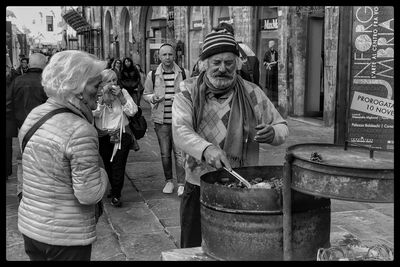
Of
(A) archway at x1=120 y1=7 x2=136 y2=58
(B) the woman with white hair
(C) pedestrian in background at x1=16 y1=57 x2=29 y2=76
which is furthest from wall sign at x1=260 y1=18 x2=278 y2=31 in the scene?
(A) archway at x1=120 y1=7 x2=136 y2=58

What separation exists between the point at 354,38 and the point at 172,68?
2400mm

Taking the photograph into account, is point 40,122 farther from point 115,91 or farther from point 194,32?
point 194,32

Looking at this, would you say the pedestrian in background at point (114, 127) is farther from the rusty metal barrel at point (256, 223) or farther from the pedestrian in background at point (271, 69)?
the pedestrian in background at point (271, 69)

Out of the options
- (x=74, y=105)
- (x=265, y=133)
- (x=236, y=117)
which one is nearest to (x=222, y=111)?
(x=236, y=117)

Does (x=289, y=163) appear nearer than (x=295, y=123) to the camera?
Yes

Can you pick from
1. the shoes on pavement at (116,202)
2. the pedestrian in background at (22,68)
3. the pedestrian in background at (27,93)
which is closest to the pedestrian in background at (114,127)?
the shoes on pavement at (116,202)

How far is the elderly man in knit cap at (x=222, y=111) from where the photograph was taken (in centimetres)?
312

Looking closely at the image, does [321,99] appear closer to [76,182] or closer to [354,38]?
[354,38]

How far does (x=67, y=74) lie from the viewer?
2.53 m

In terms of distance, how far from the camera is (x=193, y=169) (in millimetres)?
3350

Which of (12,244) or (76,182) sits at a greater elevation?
(76,182)

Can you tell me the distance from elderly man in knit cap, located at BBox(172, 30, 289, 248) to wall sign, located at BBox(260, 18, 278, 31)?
32.8 ft

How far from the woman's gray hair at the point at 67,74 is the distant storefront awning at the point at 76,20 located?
107 ft

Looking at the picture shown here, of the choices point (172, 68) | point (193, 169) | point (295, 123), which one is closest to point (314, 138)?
point (295, 123)
